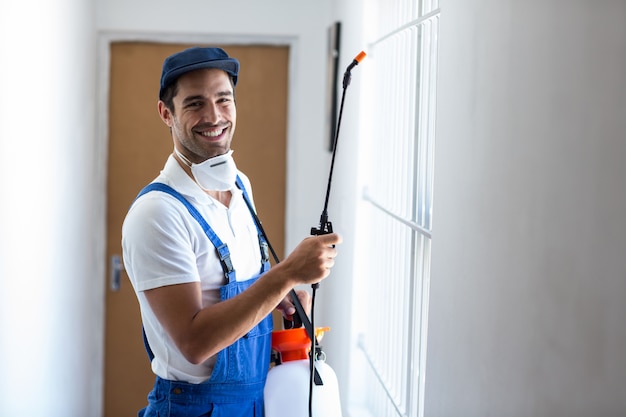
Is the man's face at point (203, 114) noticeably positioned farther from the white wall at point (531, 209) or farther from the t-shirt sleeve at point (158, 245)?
the white wall at point (531, 209)

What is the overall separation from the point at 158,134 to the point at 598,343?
9.76ft

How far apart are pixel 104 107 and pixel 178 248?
7.54 feet

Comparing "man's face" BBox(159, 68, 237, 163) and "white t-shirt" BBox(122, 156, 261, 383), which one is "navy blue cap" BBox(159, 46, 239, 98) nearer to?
"man's face" BBox(159, 68, 237, 163)

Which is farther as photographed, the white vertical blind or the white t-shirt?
the white vertical blind

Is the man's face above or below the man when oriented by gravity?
above

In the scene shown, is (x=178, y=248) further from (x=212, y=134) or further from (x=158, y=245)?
(x=212, y=134)

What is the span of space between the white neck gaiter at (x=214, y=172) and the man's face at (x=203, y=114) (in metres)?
0.02

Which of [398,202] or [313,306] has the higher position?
[398,202]

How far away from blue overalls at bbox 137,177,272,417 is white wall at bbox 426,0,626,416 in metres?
0.41

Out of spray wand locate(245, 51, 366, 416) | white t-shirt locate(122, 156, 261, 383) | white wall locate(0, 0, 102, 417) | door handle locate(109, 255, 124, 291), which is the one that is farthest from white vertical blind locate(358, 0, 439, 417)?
door handle locate(109, 255, 124, 291)

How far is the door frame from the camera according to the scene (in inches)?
137

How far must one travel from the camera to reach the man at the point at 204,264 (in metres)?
1.37

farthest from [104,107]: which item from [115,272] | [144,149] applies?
[115,272]

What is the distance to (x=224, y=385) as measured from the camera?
1547mm
